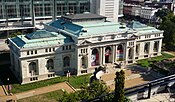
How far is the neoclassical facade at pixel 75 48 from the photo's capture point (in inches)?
3939

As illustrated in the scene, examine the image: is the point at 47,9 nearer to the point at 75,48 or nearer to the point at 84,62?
the point at 75,48

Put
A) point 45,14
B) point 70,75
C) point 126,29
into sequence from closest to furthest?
point 70,75 < point 126,29 < point 45,14

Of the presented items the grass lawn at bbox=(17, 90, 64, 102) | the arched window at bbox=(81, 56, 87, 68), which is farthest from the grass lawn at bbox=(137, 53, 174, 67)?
the grass lawn at bbox=(17, 90, 64, 102)

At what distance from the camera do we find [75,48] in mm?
106750

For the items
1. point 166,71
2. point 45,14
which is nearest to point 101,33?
point 166,71

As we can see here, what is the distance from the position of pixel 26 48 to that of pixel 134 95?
44131mm

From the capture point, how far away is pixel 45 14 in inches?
7175

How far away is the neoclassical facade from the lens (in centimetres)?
10006

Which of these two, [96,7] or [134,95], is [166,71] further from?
[96,7]

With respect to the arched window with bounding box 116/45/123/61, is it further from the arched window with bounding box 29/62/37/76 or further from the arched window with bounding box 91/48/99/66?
the arched window with bounding box 29/62/37/76

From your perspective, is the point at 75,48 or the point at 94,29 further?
the point at 94,29

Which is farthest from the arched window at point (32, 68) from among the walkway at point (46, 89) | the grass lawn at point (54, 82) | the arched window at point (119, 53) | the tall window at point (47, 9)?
the tall window at point (47, 9)

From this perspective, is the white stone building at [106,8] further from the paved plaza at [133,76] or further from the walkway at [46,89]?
the walkway at [46,89]

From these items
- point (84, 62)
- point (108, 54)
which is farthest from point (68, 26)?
point (108, 54)
